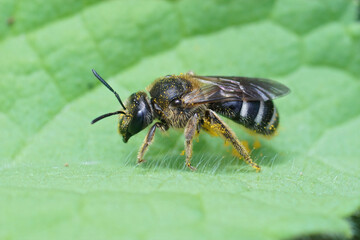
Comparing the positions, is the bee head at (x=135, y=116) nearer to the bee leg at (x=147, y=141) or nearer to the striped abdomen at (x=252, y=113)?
the bee leg at (x=147, y=141)

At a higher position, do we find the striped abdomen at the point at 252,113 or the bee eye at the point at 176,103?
the bee eye at the point at 176,103

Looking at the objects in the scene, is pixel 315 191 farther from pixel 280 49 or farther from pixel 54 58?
pixel 54 58

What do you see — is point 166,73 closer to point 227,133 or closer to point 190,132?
point 190,132

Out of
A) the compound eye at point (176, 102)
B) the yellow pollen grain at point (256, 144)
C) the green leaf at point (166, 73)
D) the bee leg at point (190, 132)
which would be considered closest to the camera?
the green leaf at point (166, 73)

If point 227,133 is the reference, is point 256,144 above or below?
below

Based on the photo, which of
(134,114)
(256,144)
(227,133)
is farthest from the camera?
(256,144)

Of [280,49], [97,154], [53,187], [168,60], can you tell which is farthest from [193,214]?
[280,49]

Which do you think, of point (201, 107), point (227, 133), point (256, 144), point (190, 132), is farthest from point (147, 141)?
point (256, 144)

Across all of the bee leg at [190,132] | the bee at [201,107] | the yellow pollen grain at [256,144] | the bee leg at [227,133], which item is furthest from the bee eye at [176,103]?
the yellow pollen grain at [256,144]
